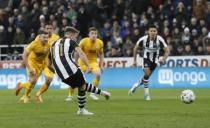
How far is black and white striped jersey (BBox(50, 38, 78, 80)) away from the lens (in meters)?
15.5

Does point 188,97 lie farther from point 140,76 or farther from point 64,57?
point 140,76

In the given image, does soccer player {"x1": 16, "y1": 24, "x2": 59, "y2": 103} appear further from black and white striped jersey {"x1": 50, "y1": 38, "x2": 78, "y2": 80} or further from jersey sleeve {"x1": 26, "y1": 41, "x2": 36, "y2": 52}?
black and white striped jersey {"x1": 50, "y1": 38, "x2": 78, "y2": 80}

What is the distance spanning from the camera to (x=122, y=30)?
3291 cm

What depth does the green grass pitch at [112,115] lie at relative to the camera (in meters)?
13.1

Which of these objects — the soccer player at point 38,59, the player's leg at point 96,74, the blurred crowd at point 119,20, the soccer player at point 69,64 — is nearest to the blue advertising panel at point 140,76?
the blurred crowd at point 119,20

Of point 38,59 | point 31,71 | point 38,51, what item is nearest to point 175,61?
point 38,59

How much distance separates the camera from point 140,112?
52.9ft

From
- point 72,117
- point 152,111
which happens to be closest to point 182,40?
point 152,111

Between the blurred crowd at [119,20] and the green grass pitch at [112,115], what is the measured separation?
10177 mm

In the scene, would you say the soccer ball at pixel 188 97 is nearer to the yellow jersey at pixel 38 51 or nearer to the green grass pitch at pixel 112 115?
the green grass pitch at pixel 112 115

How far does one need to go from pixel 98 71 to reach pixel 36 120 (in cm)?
802

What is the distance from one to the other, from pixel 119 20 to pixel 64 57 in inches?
→ 732

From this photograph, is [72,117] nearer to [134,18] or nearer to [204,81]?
[204,81]

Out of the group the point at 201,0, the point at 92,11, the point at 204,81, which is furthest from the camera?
the point at 92,11
